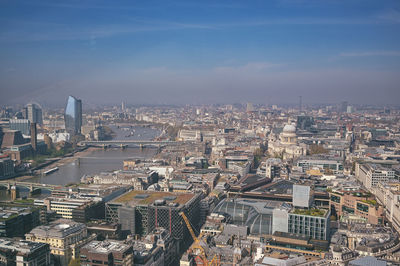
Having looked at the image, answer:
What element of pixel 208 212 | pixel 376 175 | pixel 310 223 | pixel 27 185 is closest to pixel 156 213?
pixel 208 212

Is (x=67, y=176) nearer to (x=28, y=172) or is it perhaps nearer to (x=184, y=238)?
(x=28, y=172)

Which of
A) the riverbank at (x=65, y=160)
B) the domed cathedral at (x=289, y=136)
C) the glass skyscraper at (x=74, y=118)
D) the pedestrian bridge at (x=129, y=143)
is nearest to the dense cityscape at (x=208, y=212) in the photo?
the riverbank at (x=65, y=160)

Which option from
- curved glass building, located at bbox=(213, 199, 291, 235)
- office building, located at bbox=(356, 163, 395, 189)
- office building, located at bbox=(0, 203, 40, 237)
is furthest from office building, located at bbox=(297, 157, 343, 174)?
office building, located at bbox=(0, 203, 40, 237)

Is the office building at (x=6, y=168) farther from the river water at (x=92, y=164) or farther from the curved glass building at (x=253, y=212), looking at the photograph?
the curved glass building at (x=253, y=212)

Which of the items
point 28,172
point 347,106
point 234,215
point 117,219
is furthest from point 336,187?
point 347,106

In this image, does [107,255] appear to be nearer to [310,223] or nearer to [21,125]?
[310,223]

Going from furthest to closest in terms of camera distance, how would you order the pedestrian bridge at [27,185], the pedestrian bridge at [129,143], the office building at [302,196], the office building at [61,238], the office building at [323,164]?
the pedestrian bridge at [129,143], the office building at [323,164], the pedestrian bridge at [27,185], the office building at [302,196], the office building at [61,238]
